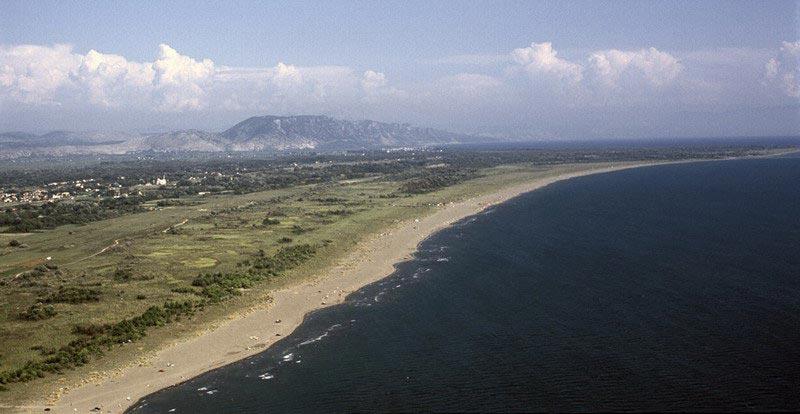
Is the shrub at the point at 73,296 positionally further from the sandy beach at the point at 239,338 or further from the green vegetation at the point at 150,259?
the sandy beach at the point at 239,338

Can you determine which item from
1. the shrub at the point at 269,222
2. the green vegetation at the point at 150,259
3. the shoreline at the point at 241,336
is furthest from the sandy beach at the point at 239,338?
the shrub at the point at 269,222

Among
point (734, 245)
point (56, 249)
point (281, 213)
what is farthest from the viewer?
point (281, 213)

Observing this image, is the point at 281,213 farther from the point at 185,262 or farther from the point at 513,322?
the point at 513,322

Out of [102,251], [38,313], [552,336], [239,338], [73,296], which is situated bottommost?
[239,338]

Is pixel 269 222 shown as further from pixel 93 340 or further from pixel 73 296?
pixel 93 340

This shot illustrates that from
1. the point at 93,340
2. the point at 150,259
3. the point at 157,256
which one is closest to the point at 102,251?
the point at 157,256

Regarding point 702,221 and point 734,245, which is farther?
point 702,221

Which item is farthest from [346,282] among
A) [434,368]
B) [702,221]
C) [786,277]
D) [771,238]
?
[702,221]
